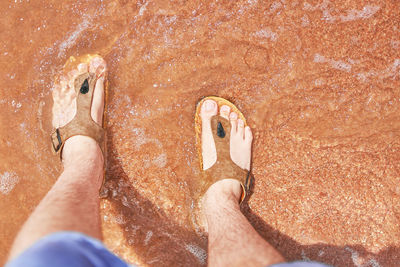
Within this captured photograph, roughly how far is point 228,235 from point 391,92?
1.26 m

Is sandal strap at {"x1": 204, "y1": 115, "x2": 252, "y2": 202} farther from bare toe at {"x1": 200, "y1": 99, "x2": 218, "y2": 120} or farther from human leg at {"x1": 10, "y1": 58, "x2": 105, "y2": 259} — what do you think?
human leg at {"x1": 10, "y1": 58, "x2": 105, "y2": 259}

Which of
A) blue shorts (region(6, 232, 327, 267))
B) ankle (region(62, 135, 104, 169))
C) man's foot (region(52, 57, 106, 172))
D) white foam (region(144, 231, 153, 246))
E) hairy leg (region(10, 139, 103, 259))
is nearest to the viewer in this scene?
blue shorts (region(6, 232, 327, 267))

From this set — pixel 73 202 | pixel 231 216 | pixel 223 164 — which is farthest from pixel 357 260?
pixel 73 202

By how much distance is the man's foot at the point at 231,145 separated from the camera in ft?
5.66

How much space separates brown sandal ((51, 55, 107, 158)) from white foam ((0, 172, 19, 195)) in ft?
1.08

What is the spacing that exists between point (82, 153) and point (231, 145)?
87 cm

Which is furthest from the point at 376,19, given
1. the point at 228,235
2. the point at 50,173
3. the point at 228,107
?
the point at 50,173

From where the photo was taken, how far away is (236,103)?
178 cm

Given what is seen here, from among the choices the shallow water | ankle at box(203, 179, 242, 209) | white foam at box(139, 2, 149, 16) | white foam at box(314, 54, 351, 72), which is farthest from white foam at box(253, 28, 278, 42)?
ankle at box(203, 179, 242, 209)

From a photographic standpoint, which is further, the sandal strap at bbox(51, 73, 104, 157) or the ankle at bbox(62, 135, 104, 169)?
the sandal strap at bbox(51, 73, 104, 157)

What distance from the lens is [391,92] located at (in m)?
1.69

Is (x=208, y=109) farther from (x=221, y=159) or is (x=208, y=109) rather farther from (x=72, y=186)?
(x=72, y=186)

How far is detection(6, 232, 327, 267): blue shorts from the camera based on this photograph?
811mm

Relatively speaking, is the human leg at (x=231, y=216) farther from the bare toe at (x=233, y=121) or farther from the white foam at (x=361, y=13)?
the white foam at (x=361, y=13)
